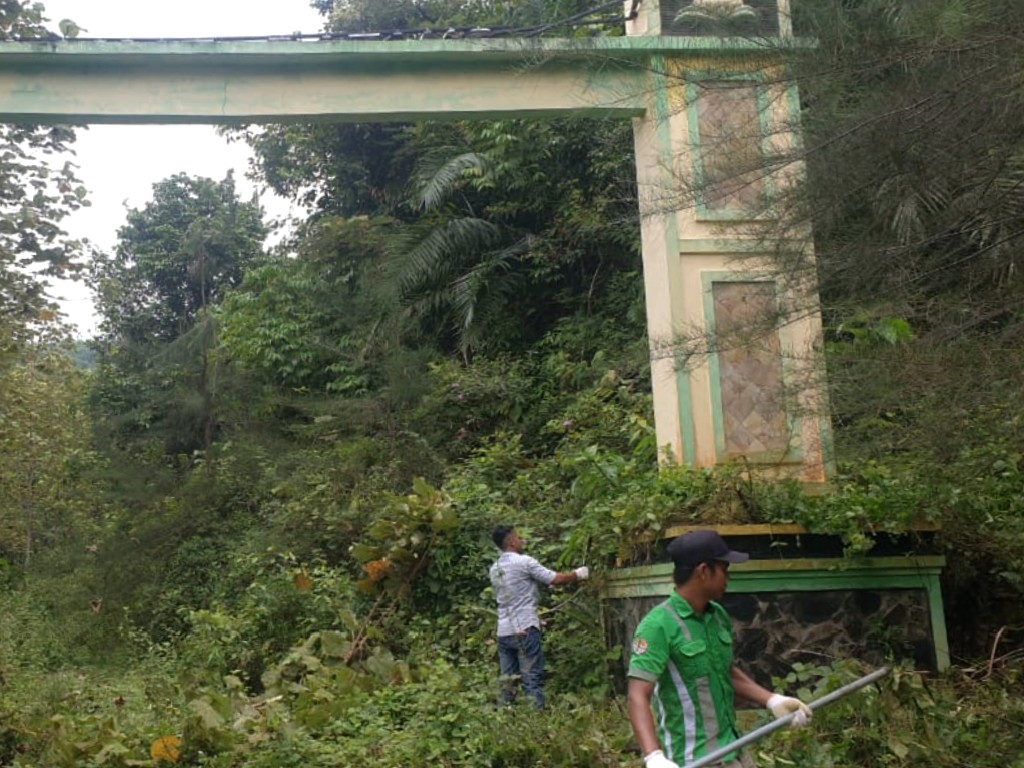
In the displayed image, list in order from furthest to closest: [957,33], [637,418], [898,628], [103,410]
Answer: [103,410] → [637,418] → [898,628] → [957,33]

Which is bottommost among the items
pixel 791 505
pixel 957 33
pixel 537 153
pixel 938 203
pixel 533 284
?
pixel 791 505

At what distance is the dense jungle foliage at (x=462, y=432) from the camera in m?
7.03

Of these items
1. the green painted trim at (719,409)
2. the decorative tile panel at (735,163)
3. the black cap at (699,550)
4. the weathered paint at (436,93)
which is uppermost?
the weathered paint at (436,93)

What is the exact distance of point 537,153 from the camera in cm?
1811

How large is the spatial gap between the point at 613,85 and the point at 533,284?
25.7 feet

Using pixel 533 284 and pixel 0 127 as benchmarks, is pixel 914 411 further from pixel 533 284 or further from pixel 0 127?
pixel 533 284

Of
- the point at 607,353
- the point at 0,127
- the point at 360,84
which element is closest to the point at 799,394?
the point at 360,84

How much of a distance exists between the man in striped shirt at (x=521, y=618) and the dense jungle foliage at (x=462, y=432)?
0.95 ft

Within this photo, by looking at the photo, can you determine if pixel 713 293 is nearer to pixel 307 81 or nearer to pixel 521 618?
pixel 521 618

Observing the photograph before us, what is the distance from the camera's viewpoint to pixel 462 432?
1616 cm

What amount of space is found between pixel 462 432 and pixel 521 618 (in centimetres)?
692

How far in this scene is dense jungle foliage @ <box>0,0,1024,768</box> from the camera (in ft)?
23.1

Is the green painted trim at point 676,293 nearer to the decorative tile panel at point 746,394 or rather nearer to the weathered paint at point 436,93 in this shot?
the weathered paint at point 436,93

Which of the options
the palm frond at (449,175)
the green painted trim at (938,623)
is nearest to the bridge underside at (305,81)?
the green painted trim at (938,623)
